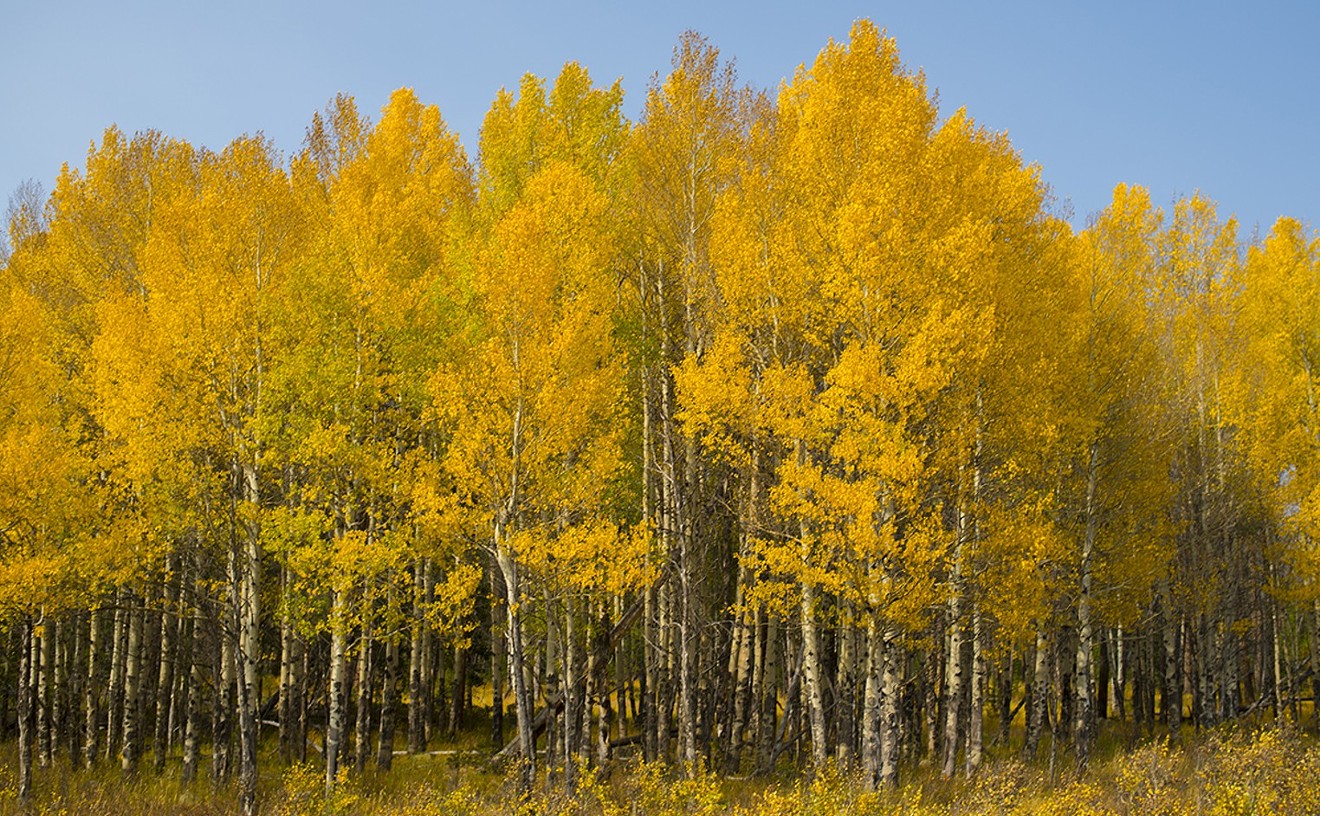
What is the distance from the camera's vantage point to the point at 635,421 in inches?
658

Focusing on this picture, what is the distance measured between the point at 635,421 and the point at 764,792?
6.39 metres

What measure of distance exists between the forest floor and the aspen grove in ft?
1.92

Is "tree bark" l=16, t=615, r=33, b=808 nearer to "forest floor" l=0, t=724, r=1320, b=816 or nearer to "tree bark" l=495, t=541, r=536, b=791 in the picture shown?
"forest floor" l=0, t=724, r=1320, b=816

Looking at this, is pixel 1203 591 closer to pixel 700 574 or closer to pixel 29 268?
pixel 700 574

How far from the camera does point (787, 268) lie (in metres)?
12.4

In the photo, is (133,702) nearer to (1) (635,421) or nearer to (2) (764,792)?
(1) (635,421)

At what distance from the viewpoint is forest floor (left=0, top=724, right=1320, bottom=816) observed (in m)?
9.95

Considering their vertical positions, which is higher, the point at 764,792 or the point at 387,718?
the point at 387,718

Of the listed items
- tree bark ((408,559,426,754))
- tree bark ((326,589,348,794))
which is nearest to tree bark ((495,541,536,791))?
tree bark ((326,589,348,794))

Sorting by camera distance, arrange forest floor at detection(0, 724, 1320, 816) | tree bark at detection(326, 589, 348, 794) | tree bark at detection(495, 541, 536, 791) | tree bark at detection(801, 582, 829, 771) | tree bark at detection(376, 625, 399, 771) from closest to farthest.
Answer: forest floor at detection(0, 724, 1320, 816)
tree bark at detection(801, 582, 829, 771)
tree bark at detection(495, 541, 536, 791)
tree bark at detection(326, 589, 348, 794)
tree bark at detection(376, 625, 399, 771)

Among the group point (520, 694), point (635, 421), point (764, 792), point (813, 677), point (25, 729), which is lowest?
point (764, 792)

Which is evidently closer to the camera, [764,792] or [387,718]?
[764,792]

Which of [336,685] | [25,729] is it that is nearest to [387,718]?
[336,685]

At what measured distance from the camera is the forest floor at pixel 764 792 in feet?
32.6
